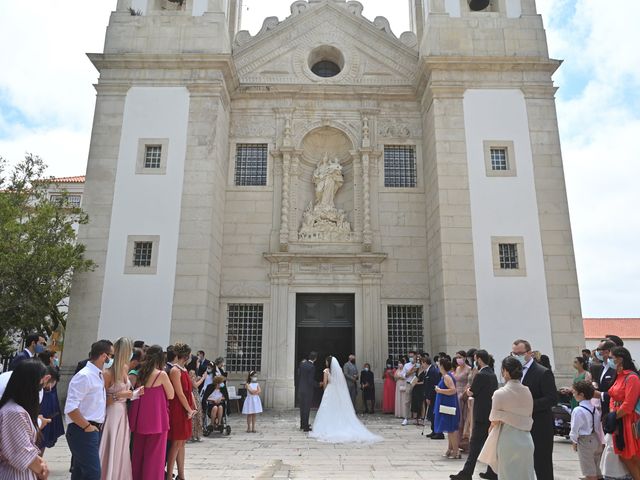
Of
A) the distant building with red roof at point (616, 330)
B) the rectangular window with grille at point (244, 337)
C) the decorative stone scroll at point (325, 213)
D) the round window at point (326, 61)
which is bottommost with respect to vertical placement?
the rectangular window with grille at point (244, 337)

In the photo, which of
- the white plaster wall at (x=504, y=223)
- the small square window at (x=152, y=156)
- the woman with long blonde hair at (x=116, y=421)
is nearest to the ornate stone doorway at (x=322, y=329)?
the white plaster wall at (x=504, y=223)

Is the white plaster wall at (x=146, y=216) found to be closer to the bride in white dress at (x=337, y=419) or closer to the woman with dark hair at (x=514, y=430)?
the bride in white dress at (x=337, y=419)

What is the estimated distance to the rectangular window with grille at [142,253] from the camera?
1448 cm

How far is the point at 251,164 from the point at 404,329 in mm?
7798

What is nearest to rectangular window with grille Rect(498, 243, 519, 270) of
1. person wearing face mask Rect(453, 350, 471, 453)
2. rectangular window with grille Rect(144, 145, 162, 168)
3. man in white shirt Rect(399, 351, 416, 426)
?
man in white shirt Rect(399, 351, 416, 426)

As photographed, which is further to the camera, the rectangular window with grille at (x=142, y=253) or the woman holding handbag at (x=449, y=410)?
the rectangular window with grille at (x=142, y=253)

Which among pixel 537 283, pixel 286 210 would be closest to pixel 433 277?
pixel 537 283

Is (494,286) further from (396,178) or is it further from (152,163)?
(152,163)

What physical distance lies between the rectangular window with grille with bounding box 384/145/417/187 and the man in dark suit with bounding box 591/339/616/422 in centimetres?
1064

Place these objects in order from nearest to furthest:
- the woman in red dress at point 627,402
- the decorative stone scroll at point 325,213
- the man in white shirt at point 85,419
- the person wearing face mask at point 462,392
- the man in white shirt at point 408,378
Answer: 1. the man in white shirt at point 85,419
2. the woman in red dress at point 627,402
3. the person wearing face mask at point 462,392
4. the man in white shirt at point 408,378
5. the decorative stone scroll at point 325,213

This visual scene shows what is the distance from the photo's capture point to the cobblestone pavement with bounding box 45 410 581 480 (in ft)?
22.9

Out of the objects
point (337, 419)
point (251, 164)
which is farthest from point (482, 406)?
point (251, 164)

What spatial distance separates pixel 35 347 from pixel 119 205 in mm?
7686

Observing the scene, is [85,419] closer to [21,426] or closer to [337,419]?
[21,426]
